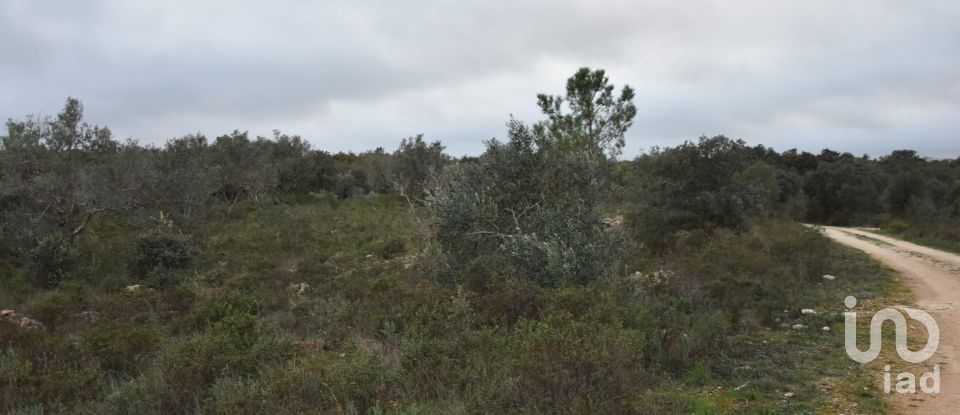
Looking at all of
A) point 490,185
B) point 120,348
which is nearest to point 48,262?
point 120,348

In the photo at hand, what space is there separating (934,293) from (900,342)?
4.59 m

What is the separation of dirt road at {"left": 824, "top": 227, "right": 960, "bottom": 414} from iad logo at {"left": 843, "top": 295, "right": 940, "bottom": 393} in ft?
0.31

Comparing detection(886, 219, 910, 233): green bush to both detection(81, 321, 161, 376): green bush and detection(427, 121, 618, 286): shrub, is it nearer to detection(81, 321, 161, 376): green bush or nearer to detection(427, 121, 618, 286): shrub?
detection(427, 121, 618, 286): shrub

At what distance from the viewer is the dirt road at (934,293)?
5.45 m

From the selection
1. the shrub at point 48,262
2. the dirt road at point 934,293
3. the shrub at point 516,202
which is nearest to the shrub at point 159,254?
the shrub at point 48,262

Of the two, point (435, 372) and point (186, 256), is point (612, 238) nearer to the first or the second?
point (435, 372)

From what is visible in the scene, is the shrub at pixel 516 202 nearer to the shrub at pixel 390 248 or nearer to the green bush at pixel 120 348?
the green bush at pixel 120 348

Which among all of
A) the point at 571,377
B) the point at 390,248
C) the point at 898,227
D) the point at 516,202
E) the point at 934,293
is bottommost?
the point at 934,293

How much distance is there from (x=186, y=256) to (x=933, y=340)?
16.6 m

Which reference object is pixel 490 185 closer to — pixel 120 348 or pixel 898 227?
pixel 120 348

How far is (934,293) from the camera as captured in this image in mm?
10906

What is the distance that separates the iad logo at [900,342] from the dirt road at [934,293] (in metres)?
0.09

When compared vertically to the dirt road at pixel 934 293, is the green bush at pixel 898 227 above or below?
above

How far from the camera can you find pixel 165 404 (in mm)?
5004
